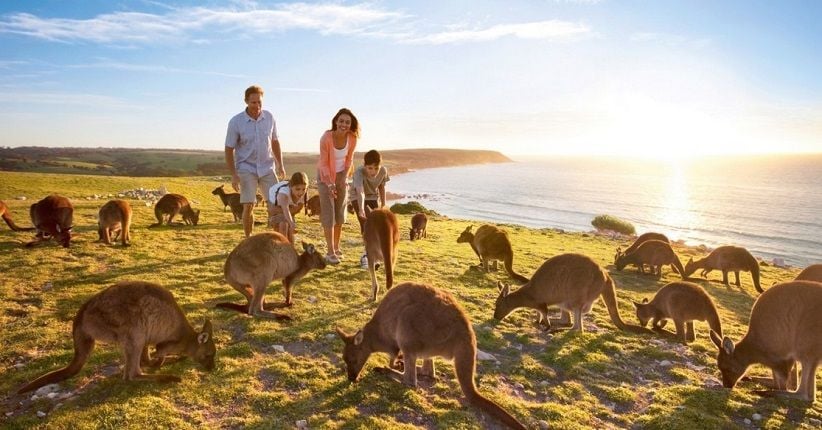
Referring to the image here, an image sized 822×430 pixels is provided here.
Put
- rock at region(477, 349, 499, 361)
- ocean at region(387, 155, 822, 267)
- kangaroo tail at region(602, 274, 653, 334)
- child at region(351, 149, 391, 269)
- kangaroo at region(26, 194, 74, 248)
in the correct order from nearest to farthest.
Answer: rock at region(477, 349, 499, 361)
kangaroo tail at region(602, 274, 653, 334)
kangaroo at region(26, 194, 74, 248)
child at region(351, 149, 391, 269)
ocean at region(387, 155, 822, 267)

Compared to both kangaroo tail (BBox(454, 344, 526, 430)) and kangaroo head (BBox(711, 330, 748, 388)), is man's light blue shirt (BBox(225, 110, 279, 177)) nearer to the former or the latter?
kangaroo tail (BBox(454, 344, 526, 430))

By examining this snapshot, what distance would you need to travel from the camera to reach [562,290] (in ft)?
24.6

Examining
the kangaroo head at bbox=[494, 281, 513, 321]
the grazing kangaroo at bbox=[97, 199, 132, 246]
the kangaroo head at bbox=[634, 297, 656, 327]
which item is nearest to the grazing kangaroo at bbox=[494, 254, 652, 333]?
the kangaroo head at bbox=[494, 281, 513, 321]

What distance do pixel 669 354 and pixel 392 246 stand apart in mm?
4851

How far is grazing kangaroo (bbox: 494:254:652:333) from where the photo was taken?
294 inches

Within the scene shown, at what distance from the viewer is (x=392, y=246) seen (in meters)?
7.87

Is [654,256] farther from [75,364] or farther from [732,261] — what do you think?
[75,364]

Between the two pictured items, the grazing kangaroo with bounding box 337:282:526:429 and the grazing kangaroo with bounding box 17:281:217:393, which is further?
the grazing kangaroo with bounding box 337:282:526:429

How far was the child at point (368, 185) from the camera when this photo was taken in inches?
385

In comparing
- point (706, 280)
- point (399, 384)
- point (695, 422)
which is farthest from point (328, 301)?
point (706, 280)

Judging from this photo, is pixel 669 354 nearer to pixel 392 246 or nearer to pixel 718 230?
pixel 392 246

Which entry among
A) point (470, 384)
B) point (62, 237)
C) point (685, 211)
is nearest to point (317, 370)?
point (470, 384)

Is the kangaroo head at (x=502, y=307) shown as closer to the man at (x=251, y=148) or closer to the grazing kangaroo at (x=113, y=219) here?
the man at (x=251, y=148)

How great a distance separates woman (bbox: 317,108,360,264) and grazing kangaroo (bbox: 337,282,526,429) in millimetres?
4798
